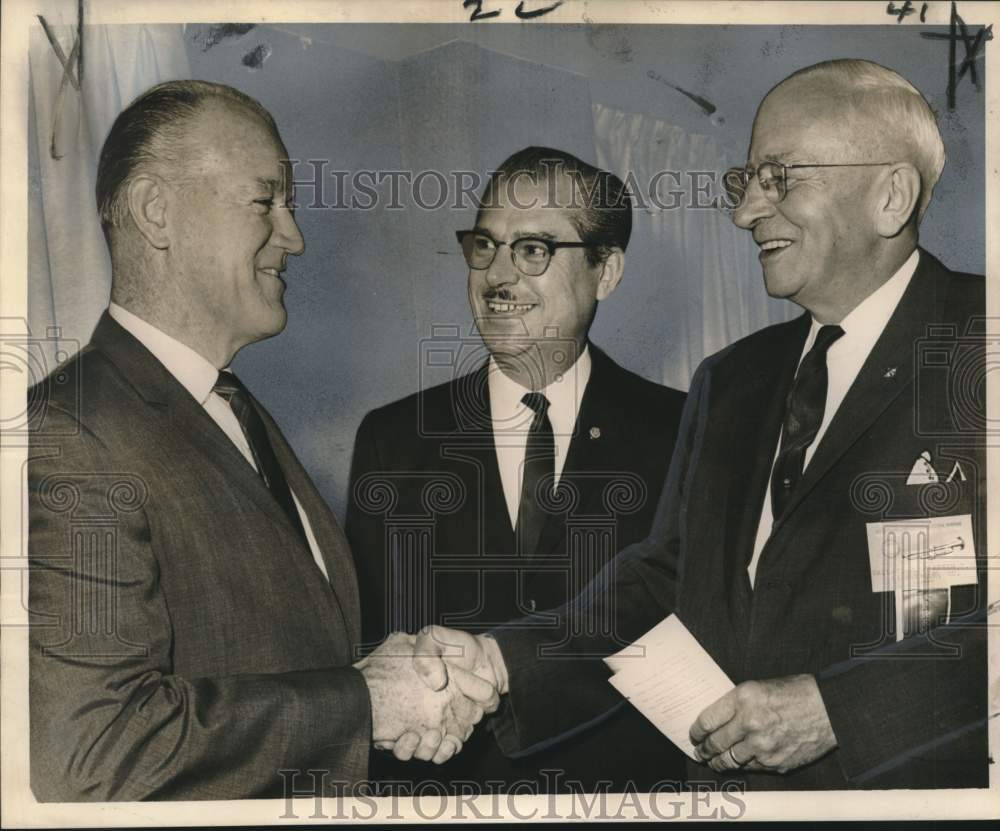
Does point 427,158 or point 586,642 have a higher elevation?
point 427,158

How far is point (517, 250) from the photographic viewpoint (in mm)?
3971

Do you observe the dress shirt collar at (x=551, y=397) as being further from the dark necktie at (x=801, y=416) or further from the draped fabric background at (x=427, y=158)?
the dark necktie at (x=801, y=416)

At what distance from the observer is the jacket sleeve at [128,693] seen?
3.74m

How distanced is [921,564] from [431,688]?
1498 mm

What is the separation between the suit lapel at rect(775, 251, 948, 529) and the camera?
3.91m

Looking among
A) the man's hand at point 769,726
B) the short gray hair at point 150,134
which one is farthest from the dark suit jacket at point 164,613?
the man's hand at point 769,726

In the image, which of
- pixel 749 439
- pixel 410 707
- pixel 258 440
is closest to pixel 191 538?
pixel 258 440

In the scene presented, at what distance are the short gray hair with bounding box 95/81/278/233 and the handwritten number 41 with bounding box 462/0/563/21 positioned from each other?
693 millimetres

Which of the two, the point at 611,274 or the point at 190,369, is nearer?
the point at 190,369

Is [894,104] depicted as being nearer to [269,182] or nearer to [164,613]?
[269,182]

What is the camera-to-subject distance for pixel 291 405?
3.95 m

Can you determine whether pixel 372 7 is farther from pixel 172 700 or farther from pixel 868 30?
pixel 172 700

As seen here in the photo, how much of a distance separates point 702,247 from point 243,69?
4.83 ft

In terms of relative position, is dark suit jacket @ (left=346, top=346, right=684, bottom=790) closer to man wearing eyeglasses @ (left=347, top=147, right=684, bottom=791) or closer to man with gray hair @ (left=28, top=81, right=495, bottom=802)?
man wearing eyeglasses @ (left=347, top=147, right=684, bottom=791)
